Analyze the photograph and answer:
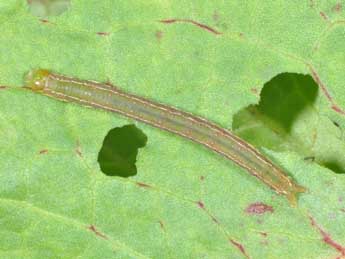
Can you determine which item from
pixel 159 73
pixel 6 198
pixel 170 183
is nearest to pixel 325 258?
pixel 170 183

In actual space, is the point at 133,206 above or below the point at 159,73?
below

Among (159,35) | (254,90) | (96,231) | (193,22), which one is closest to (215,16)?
(193,22)

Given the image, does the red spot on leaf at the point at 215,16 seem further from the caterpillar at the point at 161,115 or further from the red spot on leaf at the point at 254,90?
the caterpillar at the point at 161,115

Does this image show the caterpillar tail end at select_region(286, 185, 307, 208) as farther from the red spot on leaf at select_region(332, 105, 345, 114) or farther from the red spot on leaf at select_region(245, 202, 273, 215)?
the red spot on leaf at select_region(332, 105, 345, 114)

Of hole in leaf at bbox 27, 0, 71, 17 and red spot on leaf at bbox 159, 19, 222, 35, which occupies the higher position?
red spot on leaf at bbox 159, 19, 222, 35

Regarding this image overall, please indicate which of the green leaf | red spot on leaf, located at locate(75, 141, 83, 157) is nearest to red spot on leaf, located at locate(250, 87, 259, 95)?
the green leaf

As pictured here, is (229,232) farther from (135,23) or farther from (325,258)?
(135,23)

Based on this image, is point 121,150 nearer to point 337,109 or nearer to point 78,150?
point 78,150
